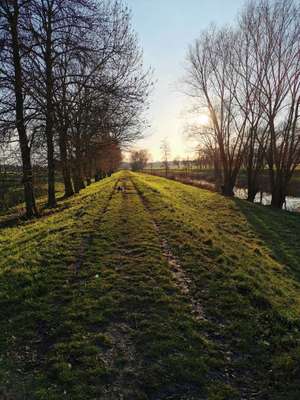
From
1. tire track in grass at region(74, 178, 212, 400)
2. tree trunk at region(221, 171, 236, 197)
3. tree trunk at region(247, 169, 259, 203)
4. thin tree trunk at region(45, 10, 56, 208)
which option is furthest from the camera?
tree trunk at region(221, 171, 236, 197)

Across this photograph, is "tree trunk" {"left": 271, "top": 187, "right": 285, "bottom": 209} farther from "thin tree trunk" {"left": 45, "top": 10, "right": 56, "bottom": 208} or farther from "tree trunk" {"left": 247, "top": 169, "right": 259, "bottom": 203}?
"thin tree trunk" {"left": 45, "top": 10, "right": 56, "bottom": 208}

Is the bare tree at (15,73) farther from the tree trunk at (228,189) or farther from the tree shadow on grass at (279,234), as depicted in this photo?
the tree trunk at (228,189)

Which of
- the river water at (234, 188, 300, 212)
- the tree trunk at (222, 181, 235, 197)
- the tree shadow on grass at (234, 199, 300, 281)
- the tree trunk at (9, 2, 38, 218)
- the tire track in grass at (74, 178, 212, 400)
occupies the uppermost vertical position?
the tree trunk at (9, 2, 38, 218)

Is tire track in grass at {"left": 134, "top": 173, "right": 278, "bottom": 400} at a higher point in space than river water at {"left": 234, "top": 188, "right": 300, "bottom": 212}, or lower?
higher

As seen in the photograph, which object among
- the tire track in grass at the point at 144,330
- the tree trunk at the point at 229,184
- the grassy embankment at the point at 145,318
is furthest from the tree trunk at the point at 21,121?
the tree trunk at the point at 229,184

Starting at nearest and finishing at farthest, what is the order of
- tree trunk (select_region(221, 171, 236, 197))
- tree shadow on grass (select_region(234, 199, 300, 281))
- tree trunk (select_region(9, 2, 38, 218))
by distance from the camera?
tree shadow on grass (select_region(234, 199, 300, 281)) < tree trunk (select_region(9, 2, 38, 218)) < tree trunk (select_region(221, 171, 236, 197))

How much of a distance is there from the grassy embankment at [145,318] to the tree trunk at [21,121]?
462cm

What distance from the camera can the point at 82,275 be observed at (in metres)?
6.77

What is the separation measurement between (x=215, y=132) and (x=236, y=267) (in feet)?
76.1

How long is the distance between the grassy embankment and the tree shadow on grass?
0.14 m

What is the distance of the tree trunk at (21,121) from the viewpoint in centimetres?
1183

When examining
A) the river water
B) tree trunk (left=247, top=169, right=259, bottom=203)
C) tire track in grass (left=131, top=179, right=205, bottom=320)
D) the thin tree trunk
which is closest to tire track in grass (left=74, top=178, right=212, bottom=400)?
tire track in grass (left=131, top=179, right=205, bottom=320)

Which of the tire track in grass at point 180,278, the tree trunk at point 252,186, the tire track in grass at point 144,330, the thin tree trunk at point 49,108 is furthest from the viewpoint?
the tree trunk at point 252,186

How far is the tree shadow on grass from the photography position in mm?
9695
